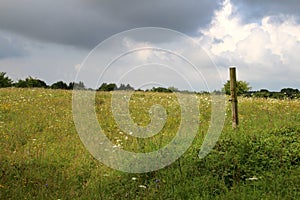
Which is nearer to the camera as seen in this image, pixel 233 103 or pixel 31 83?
pixel 233 103

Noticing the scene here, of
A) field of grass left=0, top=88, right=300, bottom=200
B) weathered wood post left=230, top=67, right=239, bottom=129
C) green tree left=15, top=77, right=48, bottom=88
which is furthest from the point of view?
green tree left=15, top=77, right=48, bottom=88

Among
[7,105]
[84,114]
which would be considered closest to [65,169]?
[84,114]

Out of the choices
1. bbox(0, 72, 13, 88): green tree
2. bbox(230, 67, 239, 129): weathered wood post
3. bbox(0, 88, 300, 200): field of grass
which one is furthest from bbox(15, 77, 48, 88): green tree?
bbox(230, 67, 239, 129): weathered wood post

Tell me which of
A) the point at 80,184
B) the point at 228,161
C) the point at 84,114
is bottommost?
the point at 80,184

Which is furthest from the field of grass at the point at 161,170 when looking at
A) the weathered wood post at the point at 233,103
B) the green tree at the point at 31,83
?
the green tree at the point at 31,83

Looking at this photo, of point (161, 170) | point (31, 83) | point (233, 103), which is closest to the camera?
point (161, 170)

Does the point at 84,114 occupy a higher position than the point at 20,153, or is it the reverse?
the point at 84,114

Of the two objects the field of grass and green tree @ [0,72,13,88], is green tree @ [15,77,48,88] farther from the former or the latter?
the field of grass

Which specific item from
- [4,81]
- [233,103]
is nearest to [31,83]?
[4,81]

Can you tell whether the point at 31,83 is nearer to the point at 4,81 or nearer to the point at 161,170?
the point at 4,81

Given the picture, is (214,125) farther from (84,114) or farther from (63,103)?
(63,103)

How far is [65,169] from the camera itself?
31.0 ft

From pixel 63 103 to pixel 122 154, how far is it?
29.7 feet

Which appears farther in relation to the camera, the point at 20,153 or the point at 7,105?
the point at 7,105
